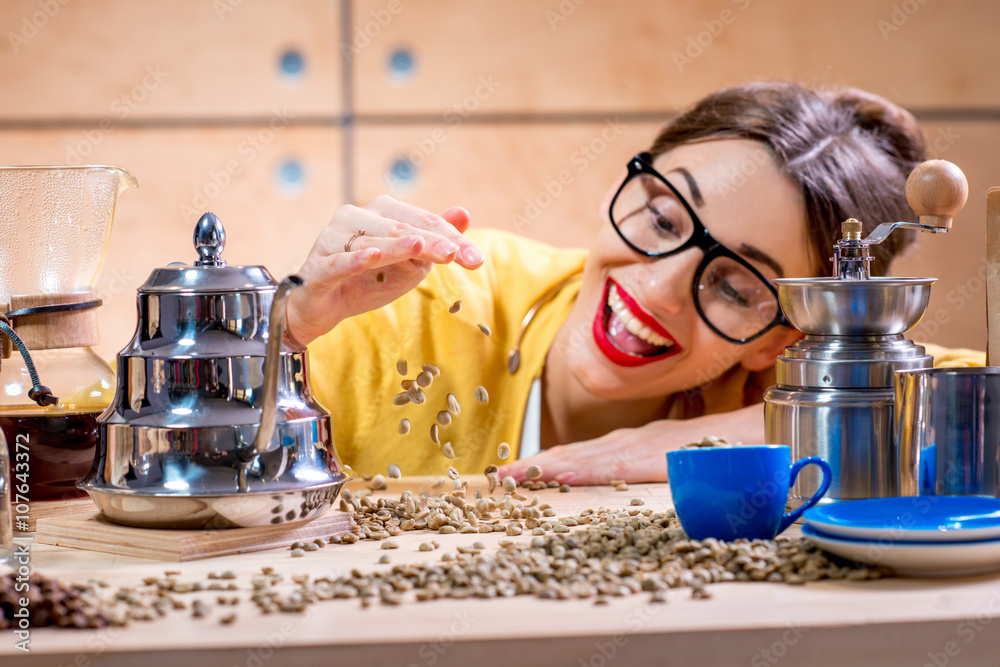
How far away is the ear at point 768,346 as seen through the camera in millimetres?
1710

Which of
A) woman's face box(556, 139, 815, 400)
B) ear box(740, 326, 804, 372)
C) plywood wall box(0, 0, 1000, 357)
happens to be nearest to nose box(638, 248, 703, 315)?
woman's face box(556, 139, 815, 400)

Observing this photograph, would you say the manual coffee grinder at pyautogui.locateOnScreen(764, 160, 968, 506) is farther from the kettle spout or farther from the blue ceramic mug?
the kettle spout

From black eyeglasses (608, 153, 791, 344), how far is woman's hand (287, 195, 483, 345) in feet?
1.92

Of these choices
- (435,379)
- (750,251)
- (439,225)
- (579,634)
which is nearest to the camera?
(579,634)

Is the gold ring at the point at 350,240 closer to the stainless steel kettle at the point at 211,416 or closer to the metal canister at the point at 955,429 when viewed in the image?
the stainless steel kettle at the point at 211,416

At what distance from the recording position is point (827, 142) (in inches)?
65.5

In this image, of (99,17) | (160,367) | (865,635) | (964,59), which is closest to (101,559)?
(160,367)

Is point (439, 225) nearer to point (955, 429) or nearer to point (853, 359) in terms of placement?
point (853, 359)

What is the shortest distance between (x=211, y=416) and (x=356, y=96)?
83.0 inches

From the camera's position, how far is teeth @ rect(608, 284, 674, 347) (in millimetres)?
1697

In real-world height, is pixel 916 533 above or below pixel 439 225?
below

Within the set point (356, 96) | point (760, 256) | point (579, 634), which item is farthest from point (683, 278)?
point (356, 96)

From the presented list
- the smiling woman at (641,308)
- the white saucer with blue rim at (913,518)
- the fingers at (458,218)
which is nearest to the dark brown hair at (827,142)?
the smiling woman at (641,308)

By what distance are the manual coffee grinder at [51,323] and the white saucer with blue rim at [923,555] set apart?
75 cm
